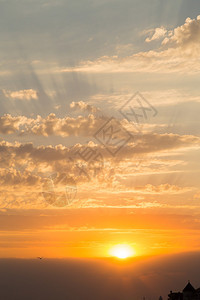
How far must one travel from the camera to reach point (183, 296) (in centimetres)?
12381

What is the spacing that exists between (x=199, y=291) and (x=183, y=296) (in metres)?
4.84

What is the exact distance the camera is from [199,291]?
122375 millimetres
